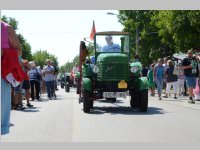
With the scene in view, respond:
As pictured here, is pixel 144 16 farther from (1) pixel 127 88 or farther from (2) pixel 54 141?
(2) pixel 54 141

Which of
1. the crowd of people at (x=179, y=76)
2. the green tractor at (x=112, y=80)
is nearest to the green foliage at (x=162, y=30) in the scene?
the crowd of people at (x=179, y=76)

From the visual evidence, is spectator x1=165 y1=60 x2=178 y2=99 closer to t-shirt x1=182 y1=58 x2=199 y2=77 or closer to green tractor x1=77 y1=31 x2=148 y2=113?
t-shirt x1=182 y1=58 x2=199 y2=77

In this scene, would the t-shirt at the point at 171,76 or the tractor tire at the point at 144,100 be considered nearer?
the tractor tire at the point at 144,100

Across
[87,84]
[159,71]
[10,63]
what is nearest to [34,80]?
[159,71]

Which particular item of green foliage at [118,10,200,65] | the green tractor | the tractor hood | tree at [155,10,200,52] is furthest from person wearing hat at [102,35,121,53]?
tree at [155,10,200,52]

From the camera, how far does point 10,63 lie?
649cm

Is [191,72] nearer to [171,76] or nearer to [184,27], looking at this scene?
[171,76]

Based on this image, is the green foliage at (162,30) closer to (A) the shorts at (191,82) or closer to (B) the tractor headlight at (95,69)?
(A) the shorts at (191,82)

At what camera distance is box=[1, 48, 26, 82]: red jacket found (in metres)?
6.44

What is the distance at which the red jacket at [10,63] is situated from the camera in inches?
254

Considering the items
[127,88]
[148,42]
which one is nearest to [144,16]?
[148,42]

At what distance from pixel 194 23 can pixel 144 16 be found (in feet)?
94.1

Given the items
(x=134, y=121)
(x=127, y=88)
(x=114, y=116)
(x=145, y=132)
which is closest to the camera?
(x=145, y=132)

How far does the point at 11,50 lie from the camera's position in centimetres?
646
